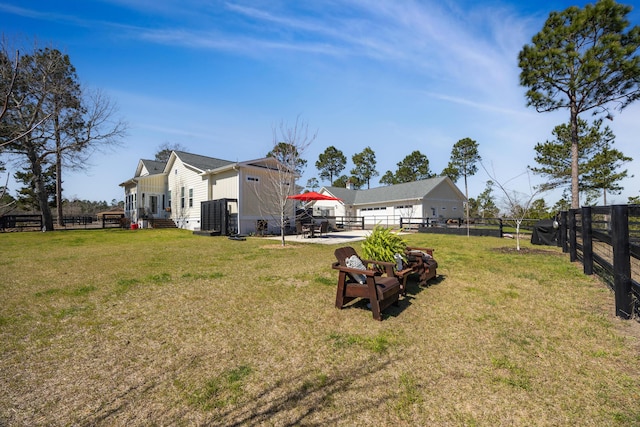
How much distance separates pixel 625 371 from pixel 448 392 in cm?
218

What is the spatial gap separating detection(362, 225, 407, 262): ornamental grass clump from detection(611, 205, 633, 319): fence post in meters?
3.51

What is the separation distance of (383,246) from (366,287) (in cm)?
188

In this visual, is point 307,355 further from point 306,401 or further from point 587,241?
point 587,241

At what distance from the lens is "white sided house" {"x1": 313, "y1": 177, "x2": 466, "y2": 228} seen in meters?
31.7

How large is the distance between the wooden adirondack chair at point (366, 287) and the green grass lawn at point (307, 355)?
23 centimetres

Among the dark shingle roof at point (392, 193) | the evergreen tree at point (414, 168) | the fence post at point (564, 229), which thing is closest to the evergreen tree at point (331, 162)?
the evergreen tree at point (414, 168)

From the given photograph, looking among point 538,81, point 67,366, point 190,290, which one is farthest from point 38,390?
point 538,81

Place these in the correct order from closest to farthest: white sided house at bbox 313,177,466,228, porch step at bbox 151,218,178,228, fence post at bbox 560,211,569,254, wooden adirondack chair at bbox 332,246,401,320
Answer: wooden adirondack chair at bbox 332,246,401,320
fence post at bbox 560,211,569,254
porch step at bbox 151,218,178,228
white sided house at bbox 313,177,466,228

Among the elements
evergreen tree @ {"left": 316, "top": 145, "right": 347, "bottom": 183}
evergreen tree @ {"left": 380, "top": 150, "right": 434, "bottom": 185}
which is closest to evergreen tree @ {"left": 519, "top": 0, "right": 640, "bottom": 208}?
evergreen tree @ {"left": 380, "top": 150, "right": 434, "bottom": 185}

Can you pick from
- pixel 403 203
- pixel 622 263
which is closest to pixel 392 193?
pixel 403 203

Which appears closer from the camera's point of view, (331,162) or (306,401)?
(306,401)

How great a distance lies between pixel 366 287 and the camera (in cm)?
511

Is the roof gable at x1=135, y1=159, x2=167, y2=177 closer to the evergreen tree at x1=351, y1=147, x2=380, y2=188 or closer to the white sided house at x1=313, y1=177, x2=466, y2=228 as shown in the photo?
the white sided house at x1=313, y1=177, x2=466, y2=228

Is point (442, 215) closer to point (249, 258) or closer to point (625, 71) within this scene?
point (625, 71)
